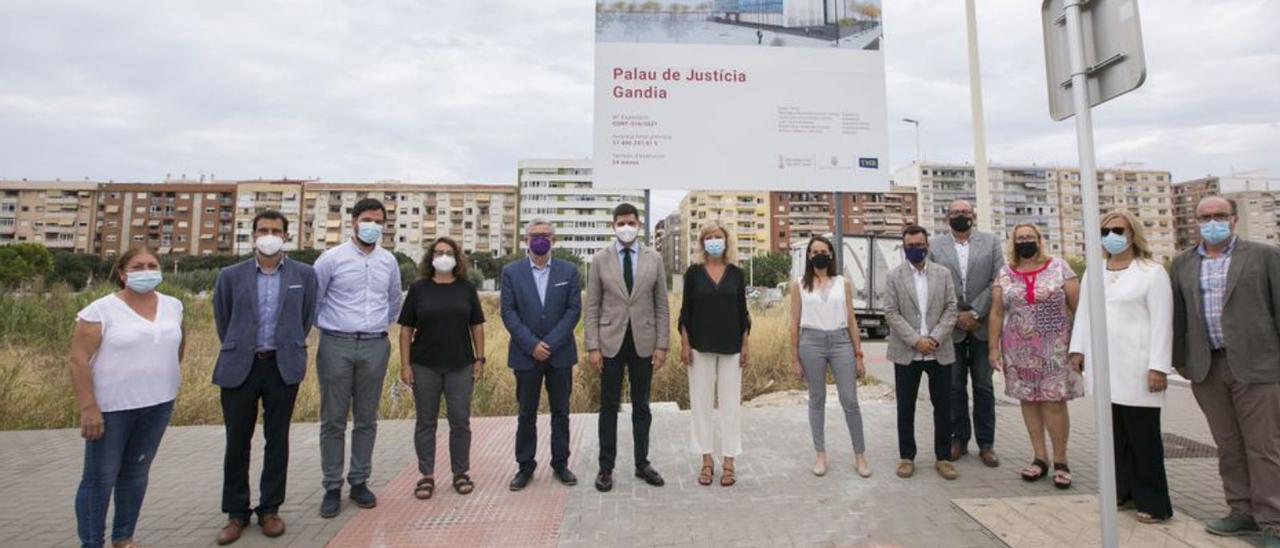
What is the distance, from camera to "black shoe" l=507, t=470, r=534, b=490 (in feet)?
14.3

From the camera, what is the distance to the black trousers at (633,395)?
4430mm

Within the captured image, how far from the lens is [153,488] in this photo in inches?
178

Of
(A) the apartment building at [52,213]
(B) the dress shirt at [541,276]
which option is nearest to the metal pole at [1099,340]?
(B) the dress shirt at [541,276]

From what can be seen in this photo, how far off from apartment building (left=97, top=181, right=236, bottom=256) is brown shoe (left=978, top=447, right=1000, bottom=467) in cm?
11125

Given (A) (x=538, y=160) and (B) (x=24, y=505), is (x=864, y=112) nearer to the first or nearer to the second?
(B) (x=24, y=505)

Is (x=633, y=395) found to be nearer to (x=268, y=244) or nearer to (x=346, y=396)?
(x=346, y=396)

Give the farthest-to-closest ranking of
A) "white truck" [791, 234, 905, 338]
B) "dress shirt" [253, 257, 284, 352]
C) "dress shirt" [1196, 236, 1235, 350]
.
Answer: "white truck" [791, 234, 905, 338], "dress shirt" [253, 257, 284, 352], "dress shirt" [1196, 236, 1235, 350]

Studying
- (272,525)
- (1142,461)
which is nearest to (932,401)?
(1142,461)

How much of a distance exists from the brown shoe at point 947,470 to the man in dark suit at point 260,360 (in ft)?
15.0

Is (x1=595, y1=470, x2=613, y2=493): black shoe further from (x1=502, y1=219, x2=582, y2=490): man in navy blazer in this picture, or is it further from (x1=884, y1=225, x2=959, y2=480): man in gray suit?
(x1=884, y1=225, x2=959, y2=480): man in gray suit

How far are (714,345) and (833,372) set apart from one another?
98cm

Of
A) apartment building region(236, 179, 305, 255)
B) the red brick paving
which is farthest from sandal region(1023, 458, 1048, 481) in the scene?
apartment building region(236, 179, 305, 255)

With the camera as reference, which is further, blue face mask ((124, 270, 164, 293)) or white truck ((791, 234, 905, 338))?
white truck ((791, 234, 905, 338))

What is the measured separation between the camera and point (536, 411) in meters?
4.46
